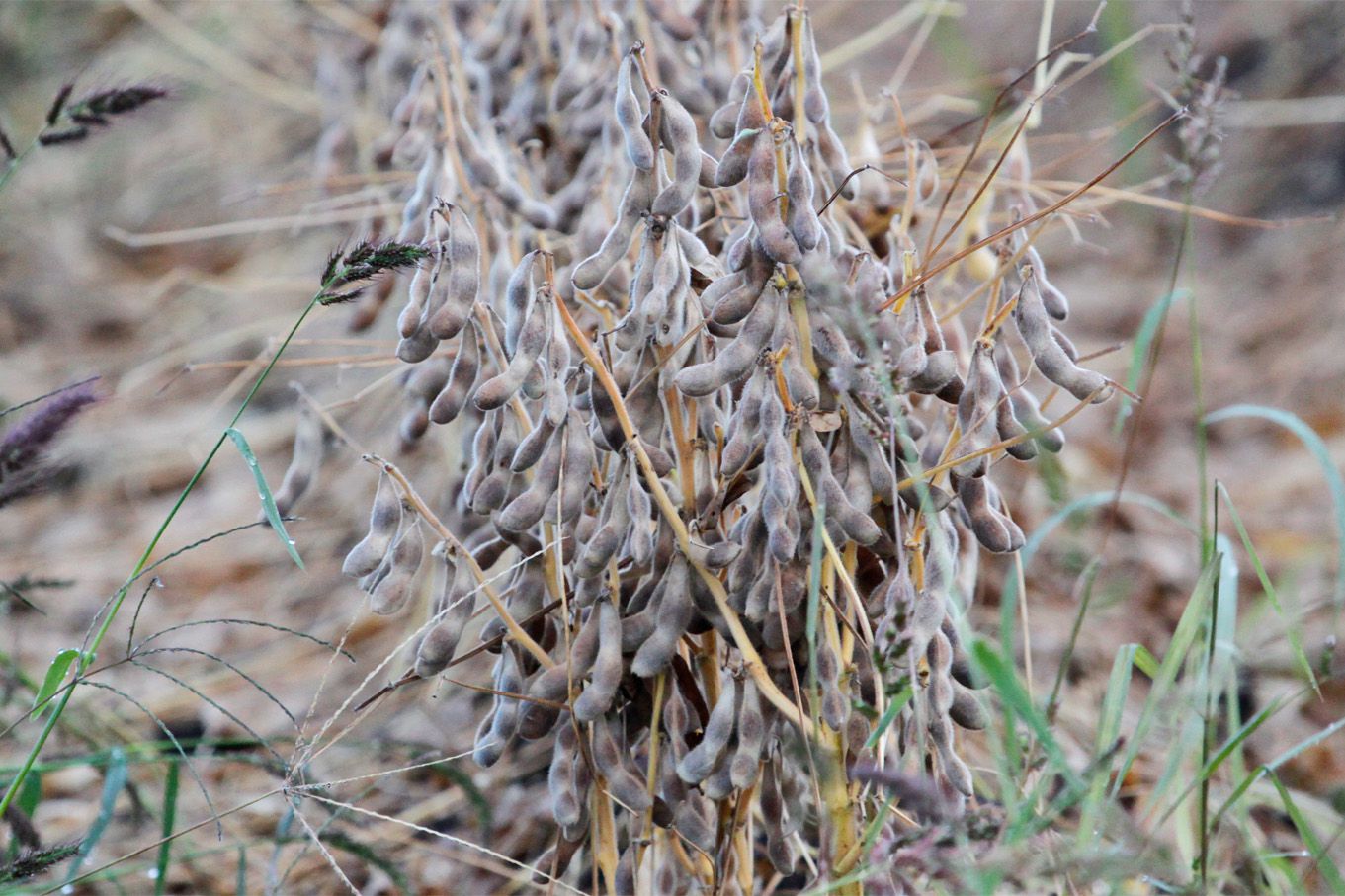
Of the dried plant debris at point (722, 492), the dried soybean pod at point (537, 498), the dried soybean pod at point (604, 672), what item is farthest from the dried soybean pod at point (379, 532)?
the dried soybean pod at point (604, 672)

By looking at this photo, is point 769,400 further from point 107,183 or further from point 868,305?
point 107,183

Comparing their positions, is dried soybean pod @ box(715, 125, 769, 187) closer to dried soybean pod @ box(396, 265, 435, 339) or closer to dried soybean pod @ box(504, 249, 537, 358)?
dried soybean pod @ box(504, 249, 537, 358)

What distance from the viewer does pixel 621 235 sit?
3.79ft

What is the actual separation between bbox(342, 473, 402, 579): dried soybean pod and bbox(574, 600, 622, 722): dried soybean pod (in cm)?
22

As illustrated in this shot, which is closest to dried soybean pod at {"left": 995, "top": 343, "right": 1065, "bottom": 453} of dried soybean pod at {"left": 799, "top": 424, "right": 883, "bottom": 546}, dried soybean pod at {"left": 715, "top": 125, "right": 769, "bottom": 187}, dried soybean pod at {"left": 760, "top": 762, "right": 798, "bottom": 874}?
dried soybean pod at {"left": 799, "top": 424, "right": 883, "bottom": 546}

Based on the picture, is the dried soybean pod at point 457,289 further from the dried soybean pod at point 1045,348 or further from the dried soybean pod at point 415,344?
the dried soybean pod at point 1045,348

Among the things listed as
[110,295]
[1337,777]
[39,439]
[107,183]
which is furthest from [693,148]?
[107,183]

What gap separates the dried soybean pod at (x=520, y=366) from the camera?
3.62 feet

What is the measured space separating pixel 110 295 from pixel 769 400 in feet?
11.2

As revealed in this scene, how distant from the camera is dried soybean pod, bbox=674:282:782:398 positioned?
1079 mm

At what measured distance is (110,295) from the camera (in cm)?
391

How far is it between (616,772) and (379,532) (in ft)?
1.06

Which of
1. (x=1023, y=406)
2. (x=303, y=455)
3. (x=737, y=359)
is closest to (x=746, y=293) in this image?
(x=737, y=359)

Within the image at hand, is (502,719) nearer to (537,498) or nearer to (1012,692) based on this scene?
(537,498)
